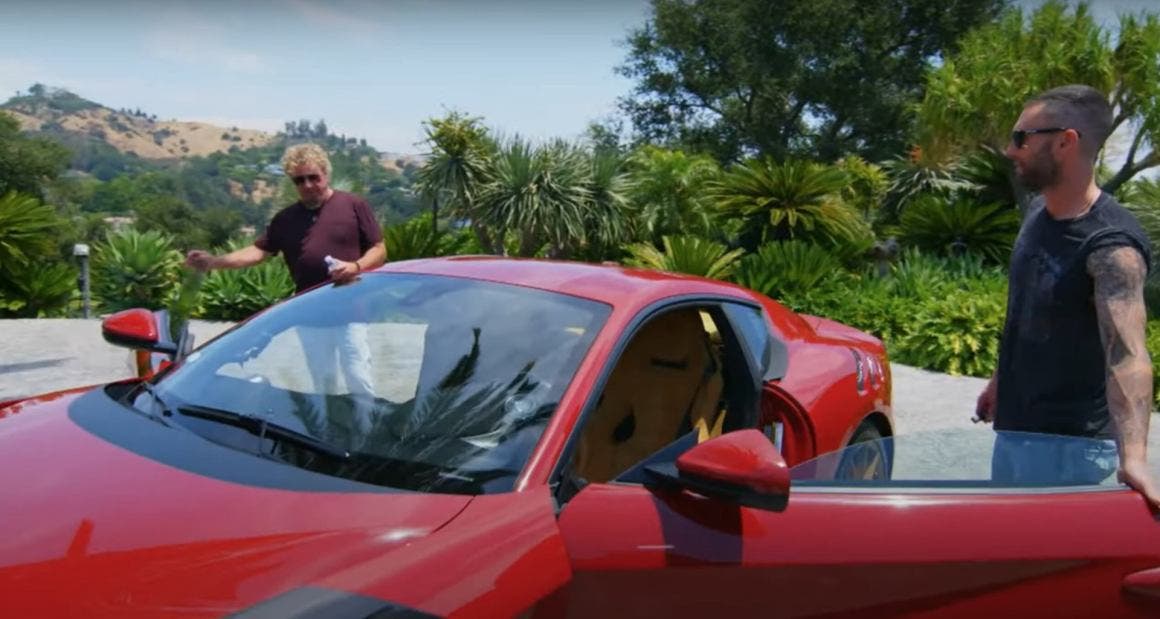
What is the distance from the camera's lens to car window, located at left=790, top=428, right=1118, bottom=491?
2.12 meters

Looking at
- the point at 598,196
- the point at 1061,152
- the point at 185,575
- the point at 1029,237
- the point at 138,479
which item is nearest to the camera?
the point at 185,575

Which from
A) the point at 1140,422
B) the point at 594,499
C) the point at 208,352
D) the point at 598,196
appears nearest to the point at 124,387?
the point at 208,352

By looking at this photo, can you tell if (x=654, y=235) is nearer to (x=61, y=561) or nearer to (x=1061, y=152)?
(x=1061, y=152)

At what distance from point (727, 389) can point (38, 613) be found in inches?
89.4

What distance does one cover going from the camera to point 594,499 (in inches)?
77.7

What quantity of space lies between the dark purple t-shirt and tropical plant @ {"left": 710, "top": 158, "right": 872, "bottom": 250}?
892 centimetres

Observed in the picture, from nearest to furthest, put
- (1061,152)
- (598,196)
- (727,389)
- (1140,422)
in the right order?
1. (1140,422)
2. (1061,152)
3. (727,389)
4. (598,196)

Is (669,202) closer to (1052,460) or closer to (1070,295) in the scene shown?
(1070,295)

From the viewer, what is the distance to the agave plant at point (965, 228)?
46.3ft

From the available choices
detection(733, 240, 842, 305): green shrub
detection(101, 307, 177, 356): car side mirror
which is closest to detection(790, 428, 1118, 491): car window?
detection(101, 307, 177, 356): car side mirror

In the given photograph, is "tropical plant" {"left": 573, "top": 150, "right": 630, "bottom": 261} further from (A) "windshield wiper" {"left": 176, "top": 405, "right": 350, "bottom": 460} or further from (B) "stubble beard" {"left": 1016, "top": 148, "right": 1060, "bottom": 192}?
(A) "windshield wiper" {"left": 176, "top": 405, "right": 350, "bottom": 460}

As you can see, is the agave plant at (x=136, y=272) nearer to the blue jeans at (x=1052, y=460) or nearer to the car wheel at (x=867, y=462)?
the car wheel at (x=867, y=462)

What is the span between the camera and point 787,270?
11945mm

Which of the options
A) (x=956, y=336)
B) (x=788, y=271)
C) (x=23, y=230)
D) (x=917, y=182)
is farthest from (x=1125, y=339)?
(x=917, y=182)
